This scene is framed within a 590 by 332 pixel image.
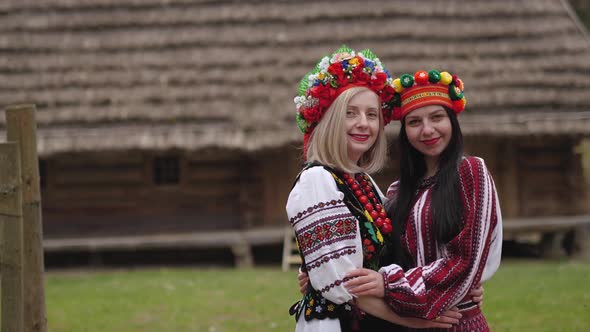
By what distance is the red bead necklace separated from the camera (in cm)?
292

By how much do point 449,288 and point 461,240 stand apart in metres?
0.20

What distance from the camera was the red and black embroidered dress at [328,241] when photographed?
8.91 feet

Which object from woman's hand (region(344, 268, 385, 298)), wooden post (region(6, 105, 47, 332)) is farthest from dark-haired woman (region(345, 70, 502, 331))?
wooden post (region(6, 105, 47, 332))

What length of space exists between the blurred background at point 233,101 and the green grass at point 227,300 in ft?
3.56

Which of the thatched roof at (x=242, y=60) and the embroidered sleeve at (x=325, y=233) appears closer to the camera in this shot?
the embroidered sleeve at (x=325, y=233)

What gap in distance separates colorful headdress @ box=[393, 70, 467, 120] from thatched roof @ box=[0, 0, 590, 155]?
7660 millimetres

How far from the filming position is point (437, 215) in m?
2.85

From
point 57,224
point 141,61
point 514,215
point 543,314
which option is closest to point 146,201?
point 57,224

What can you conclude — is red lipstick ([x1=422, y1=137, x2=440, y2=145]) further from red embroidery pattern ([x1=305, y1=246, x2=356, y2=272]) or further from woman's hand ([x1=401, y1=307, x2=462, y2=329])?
woman's hand ([x1=401, y1=307, x2=462, y2=329])

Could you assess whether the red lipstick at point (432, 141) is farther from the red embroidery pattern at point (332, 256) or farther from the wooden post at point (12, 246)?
the wooden post at point (12, 246)

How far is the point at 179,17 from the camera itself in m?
12.1

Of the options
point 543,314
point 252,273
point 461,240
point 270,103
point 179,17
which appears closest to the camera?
point 461,240

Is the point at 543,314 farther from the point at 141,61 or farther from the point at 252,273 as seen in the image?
the point at 141,61

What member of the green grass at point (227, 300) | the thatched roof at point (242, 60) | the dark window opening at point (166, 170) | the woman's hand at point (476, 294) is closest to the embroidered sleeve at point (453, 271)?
the woman's hand at point (476, 294)
